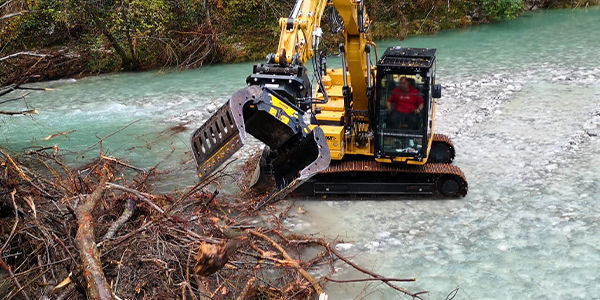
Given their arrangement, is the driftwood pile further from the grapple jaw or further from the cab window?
the cab window

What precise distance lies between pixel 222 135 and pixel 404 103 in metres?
2.93

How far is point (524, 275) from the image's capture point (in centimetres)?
612

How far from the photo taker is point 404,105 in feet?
26.0

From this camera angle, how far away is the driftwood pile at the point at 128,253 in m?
4.91

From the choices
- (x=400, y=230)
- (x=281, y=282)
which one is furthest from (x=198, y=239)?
(x=400, y=230)

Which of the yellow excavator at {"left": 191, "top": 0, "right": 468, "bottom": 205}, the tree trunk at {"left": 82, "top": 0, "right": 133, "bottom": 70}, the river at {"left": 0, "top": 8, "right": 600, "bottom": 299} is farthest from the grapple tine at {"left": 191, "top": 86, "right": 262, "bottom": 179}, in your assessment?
the tree trunk at {"left": 82, "top": 0, "right": 133, "bottom": 70}

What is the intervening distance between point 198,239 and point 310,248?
1709mm

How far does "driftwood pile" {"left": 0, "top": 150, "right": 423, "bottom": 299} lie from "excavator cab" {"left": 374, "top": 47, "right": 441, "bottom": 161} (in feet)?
6.63

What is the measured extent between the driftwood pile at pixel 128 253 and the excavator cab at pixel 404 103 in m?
2.02

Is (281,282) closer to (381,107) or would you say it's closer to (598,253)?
(381,107)

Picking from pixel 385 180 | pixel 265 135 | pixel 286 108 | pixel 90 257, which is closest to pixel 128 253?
pixel 90 257

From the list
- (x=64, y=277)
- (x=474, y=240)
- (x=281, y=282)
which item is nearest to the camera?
(x=64, y=277)

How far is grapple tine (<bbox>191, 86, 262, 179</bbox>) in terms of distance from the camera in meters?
6.02

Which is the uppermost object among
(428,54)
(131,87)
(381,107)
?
(428,54)
